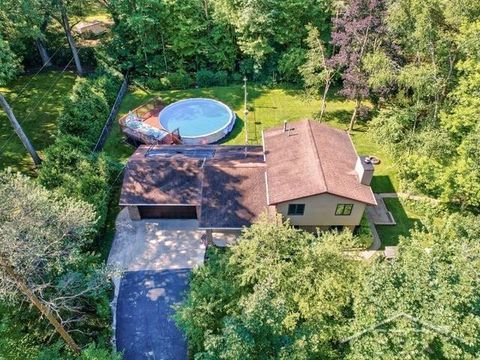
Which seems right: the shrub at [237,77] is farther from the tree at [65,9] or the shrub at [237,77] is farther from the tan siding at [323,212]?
the tan siding at [323,212]

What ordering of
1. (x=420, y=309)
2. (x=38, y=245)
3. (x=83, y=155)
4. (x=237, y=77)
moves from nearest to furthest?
(x=420, y=309), (x=38, y=245), (x=83, y=155), (x=237, y=77)

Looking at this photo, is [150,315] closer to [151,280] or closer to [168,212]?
[151,280]

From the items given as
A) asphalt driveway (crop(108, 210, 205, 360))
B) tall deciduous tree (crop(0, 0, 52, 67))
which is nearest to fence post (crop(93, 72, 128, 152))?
asphalt driveway (crop(108, 210, 205, 360))

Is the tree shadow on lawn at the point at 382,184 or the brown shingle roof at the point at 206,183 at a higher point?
the brown shingle roof at the point at 206,183

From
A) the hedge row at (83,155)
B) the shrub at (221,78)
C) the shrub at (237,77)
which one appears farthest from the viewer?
the shrub at (237,77)

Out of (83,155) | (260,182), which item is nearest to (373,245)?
(260,182)

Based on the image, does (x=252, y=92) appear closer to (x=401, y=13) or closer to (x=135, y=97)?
(x=135, y=97)

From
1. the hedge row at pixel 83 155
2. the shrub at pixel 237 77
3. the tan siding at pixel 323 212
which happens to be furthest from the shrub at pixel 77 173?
the shrub at pixel 237 77
